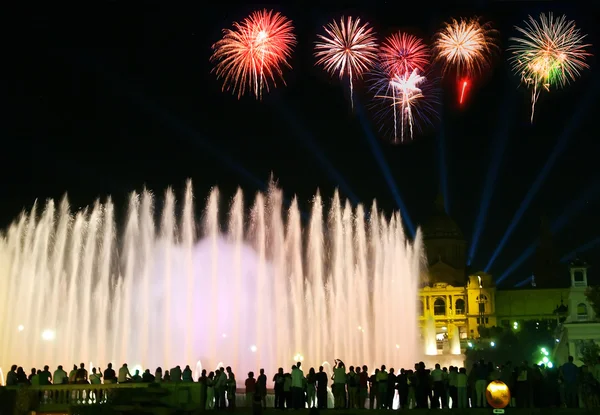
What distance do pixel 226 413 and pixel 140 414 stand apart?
2638 mm

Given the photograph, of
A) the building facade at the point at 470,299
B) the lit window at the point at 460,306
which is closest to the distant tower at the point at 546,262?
the building facade at the point at 470,299

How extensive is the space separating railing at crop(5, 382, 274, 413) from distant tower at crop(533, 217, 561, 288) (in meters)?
124

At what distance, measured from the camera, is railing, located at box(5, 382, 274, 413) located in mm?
24953

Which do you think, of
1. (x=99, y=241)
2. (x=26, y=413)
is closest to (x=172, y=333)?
(x=99, y=241)

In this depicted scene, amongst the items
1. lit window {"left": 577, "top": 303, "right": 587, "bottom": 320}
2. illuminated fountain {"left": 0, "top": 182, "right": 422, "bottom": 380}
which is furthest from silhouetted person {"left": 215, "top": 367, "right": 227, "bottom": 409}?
lit window {"left": 577, "top": 303, "right": 587, "bottom": 320}

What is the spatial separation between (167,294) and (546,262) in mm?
106665

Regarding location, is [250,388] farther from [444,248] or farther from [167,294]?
[444,248]

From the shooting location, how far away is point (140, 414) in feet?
78.3

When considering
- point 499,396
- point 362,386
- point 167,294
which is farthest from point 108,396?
point 167,294

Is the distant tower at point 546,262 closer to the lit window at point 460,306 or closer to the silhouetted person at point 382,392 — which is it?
the lit window at point 460,306

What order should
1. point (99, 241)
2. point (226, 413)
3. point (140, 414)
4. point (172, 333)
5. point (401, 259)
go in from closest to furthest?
point (140, 414) < point (226, 413) < point (172, 333) < point (99, 241) < point (401, 259)

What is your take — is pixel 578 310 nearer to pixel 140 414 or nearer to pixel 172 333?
pixel 172 333

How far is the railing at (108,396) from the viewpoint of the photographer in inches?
982

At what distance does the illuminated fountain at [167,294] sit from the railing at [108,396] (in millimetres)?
20003
